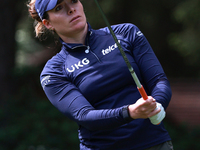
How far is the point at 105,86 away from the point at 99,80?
51 mm

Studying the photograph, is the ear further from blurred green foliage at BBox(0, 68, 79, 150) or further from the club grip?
blurred green foliage at BBox(0, 68, 79, 150)

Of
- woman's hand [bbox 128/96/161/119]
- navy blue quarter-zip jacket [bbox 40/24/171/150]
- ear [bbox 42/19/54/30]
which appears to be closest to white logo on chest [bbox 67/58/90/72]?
navy blue quarter-zip jacket [bbox 40/24/171/150]

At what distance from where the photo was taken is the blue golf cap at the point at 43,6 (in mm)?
2062

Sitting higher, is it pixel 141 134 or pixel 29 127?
pixel 141 134

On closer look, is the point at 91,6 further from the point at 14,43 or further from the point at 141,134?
the point at 141,134

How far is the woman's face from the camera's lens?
2086mm

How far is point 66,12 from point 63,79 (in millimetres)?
421

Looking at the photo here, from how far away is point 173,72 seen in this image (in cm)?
880

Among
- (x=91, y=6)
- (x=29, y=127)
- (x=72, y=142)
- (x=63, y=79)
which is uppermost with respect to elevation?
(x=63, y=79)

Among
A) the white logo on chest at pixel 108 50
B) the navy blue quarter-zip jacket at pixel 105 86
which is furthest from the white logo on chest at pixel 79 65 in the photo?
the white logo on chest at pixel 108 50

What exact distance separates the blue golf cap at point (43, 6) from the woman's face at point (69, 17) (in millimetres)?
36

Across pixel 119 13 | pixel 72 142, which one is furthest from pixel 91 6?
pixel 72 142

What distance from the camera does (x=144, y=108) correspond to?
1.64 m

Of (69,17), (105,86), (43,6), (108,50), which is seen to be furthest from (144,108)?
(43,6)
